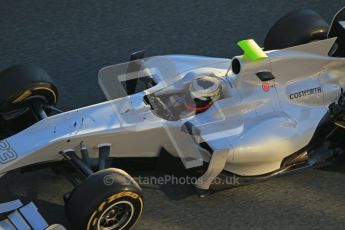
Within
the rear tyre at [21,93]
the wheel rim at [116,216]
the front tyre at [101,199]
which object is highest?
the rear tyre at [21,93]

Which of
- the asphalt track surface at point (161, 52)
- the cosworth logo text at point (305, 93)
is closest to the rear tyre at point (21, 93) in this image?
the asphalt track surface at point (161, 52)

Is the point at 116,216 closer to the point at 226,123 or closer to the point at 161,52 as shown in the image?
the point at 226,123

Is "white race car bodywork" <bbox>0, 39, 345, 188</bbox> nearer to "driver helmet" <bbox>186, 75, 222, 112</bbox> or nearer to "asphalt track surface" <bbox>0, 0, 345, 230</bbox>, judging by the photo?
"driver helmet" <bbox>186, 75, 222, 112</bbox>

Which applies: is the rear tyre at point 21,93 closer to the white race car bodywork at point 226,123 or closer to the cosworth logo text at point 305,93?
the white race car bodywork at point 226,123

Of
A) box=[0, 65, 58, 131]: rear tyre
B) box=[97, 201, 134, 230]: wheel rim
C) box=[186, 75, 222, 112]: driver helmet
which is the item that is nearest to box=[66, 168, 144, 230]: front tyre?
box=[97, 201, 134, 230]: wheel rim

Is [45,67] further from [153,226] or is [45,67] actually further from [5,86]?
[153,226]

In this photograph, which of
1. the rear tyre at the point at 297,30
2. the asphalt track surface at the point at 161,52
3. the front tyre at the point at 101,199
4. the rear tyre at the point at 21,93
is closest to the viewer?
the front tyre at the point at 101,199

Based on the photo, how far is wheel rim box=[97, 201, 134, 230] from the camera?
266 centimetres

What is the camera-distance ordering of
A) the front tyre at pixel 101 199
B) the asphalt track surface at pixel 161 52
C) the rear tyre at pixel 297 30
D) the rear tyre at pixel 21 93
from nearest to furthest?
the front tyre at pixel 101 199 < the asphalt track surface at pixel 161 52 < the rear tyre at pixel 21 93 < the rear tyre at pixel 297 30

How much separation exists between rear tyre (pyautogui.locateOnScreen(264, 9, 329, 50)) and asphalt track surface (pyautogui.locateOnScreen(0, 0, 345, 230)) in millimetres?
769

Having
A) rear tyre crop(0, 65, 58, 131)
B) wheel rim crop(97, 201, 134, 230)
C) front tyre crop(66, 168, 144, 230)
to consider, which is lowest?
wheel rim crop(97, 201, 134, 230)

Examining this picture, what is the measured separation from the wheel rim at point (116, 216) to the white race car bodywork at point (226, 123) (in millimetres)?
368

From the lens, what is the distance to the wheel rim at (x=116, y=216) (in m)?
2.66

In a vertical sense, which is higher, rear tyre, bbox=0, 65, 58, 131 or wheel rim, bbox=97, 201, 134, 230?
rear tyre, bbox=0, 65, 58, 131
